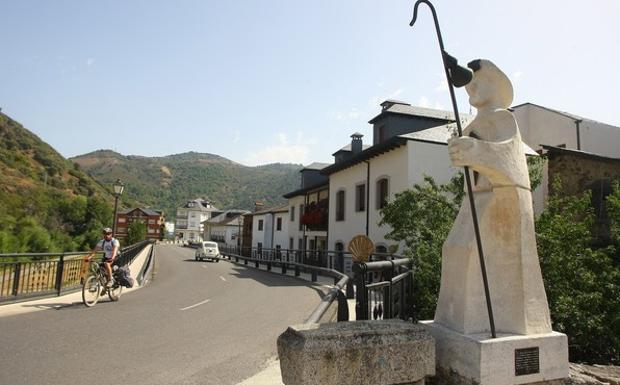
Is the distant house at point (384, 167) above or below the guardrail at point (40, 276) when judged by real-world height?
above

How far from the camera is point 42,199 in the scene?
189 ft

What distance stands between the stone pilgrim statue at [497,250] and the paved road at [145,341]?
9.97ft

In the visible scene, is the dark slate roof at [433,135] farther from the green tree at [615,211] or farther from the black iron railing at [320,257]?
the green tree at [615,211]

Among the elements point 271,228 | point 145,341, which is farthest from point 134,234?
point 145,341

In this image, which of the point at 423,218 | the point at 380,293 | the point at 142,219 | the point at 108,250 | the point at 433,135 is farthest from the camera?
the point at 142,219

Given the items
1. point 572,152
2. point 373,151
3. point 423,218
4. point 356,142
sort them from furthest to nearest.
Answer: point 356,142, point 373,151, point 572,152, point 423,218

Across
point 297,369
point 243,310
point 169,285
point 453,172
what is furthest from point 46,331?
point 453,172

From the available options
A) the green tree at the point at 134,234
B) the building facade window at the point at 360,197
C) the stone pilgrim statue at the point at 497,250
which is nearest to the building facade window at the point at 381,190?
the building facade window at the point at 360,197

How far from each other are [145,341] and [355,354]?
5.07m

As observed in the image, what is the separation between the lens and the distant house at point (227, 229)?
63825 millimetres

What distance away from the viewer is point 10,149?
71562 mm

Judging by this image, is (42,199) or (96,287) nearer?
(96,287)

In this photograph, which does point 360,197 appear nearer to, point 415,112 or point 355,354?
point 415,112

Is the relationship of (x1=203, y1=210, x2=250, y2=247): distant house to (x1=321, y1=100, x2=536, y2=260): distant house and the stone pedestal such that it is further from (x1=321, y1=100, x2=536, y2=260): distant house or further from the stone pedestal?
the stone pedestal
